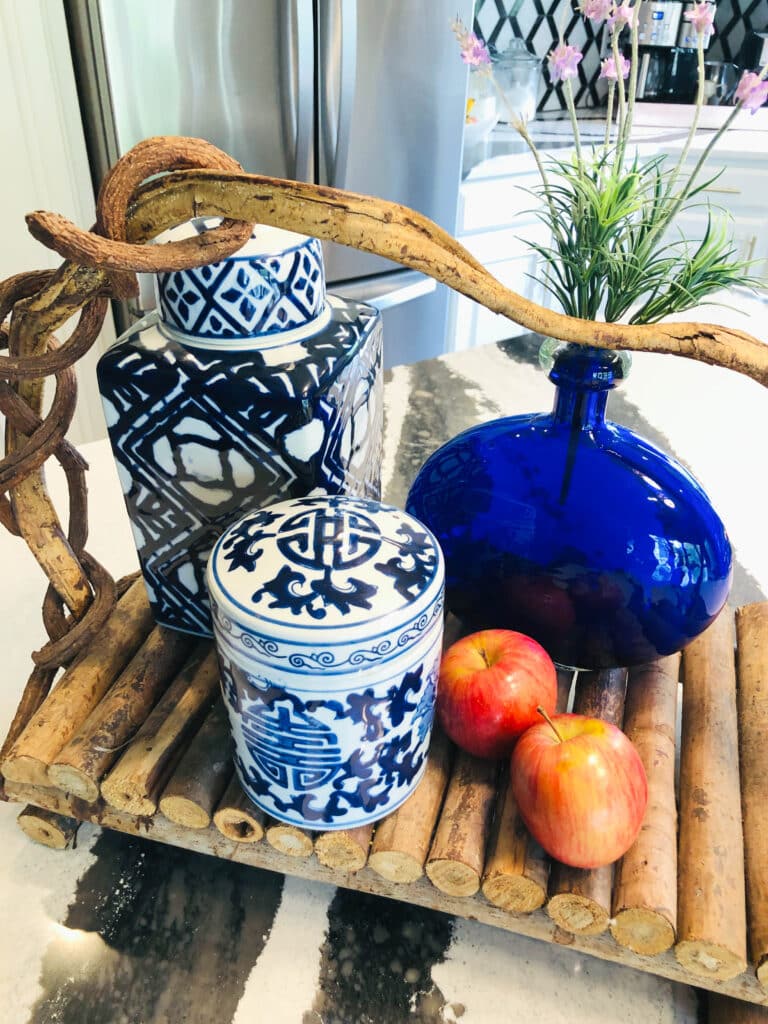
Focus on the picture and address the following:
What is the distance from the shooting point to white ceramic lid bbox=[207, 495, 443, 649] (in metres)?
0.37

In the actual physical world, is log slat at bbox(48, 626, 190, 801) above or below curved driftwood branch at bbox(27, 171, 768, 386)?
below

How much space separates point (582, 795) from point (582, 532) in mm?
172

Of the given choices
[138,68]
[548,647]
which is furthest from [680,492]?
[138,68]

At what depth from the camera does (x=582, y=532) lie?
19.9 inches

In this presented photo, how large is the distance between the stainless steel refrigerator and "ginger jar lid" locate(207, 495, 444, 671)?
1208 mm

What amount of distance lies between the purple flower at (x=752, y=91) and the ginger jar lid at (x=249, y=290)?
233 millimetres

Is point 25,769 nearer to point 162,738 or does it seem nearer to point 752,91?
point 162,738

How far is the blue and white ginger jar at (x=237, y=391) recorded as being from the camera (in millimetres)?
442

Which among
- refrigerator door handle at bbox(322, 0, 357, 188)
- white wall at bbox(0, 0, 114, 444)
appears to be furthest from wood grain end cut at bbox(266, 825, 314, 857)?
refrigerator door handle at bbox(322, 0, 357, 188)

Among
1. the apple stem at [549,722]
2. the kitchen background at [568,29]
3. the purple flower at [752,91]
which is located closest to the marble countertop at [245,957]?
the apple stem at [549,722]

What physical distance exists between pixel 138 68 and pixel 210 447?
114 cm

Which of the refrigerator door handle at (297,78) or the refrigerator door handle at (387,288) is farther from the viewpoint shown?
the refrigerator door handle at (387,288)

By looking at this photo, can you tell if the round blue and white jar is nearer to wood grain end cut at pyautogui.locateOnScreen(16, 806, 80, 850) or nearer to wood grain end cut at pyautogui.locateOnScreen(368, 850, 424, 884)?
wood grain end cut at pyautogui.locateOnScreen(368, 850, 424, 884)

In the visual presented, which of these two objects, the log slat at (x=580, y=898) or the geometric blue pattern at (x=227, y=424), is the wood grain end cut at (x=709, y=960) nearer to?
the log slat at (x=580, y=898)
